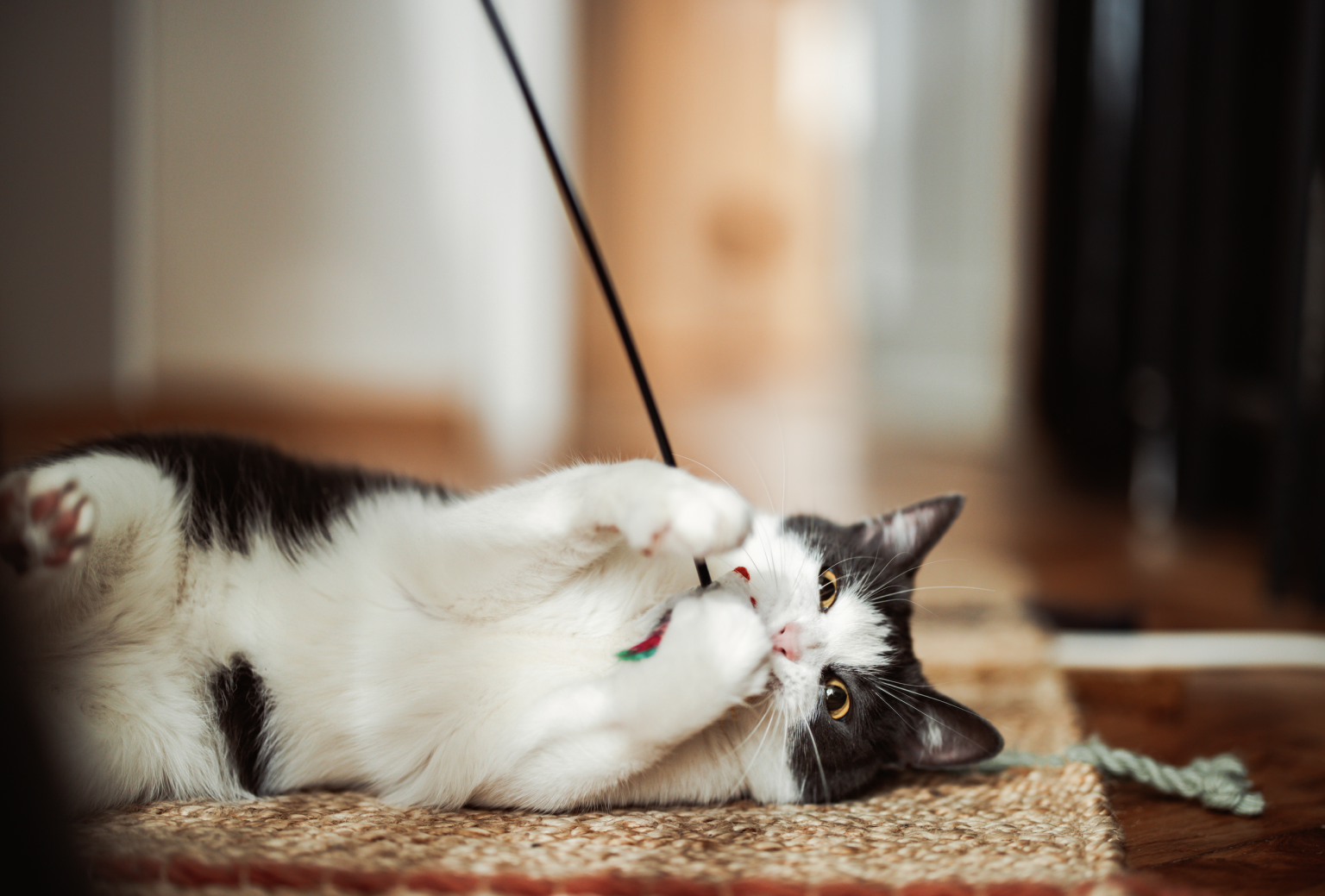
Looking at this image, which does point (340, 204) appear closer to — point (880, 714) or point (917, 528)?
point (917, 528)

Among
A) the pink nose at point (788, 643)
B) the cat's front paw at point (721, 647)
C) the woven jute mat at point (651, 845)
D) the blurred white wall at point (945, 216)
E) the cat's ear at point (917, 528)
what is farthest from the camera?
the blurred white wall at point (945, 216)

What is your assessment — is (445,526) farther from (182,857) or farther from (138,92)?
(138,92)

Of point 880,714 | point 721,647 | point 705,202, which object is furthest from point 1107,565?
point 705,202

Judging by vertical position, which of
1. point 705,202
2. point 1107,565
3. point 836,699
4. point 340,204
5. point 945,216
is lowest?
point 836,699

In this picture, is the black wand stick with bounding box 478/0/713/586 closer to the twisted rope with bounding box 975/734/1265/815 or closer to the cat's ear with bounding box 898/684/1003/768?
the cat's ear with bounding box 898/684/1003/768

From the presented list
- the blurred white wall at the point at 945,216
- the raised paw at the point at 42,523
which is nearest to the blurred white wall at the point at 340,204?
the blurred white wall at the point at 945,216

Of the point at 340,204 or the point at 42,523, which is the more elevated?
the point at 340,204

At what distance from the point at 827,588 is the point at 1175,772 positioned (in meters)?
0.38

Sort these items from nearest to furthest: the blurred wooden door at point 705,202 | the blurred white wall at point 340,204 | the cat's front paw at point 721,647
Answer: the cat's front paw at point 721,647 → the blurred white wall at point 340,204 → the blurred wooden door at point 705,202

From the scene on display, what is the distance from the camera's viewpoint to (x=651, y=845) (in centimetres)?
74

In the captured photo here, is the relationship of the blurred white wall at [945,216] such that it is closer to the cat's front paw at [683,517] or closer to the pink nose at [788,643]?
the pink nose at [788,643]

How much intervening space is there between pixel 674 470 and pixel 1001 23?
446cm

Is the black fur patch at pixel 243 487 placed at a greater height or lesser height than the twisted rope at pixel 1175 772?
greater

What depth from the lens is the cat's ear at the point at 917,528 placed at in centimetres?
100
